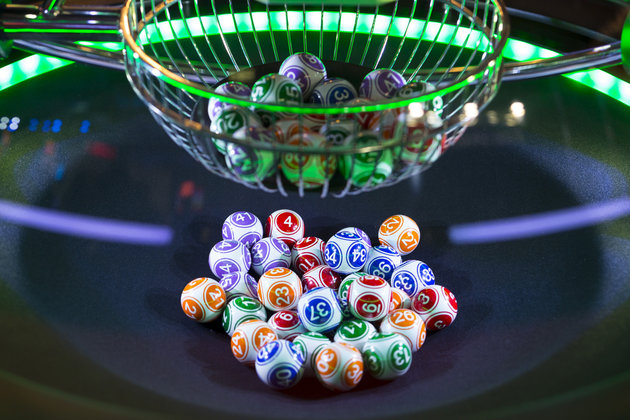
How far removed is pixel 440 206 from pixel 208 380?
800 millimetres

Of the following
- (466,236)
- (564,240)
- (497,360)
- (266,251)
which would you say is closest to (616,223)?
(564,240)

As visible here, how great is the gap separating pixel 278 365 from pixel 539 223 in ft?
2.55

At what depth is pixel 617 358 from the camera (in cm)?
127

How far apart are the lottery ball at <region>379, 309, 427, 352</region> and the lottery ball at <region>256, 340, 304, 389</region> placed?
0.77 ft

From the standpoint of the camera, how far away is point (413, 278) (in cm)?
164

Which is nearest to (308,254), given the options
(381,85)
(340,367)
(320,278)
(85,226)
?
(320,278)

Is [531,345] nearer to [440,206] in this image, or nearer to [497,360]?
[497,360]

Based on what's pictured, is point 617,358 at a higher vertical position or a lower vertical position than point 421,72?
lower

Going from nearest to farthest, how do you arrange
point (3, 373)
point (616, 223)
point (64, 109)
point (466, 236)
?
point (3, 373)
point (616, 223)
point (466, 236)
point (64, 109)

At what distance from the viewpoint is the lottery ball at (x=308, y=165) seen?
991 millimetres

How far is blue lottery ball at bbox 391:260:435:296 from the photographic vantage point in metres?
1.64

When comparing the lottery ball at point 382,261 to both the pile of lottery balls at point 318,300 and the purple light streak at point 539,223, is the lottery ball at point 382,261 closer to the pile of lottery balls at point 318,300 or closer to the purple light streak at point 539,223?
the pile of lottery balls at point 318,300

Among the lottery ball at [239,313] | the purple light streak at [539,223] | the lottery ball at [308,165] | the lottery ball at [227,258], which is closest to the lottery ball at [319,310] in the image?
the lottery ball at [239,313]

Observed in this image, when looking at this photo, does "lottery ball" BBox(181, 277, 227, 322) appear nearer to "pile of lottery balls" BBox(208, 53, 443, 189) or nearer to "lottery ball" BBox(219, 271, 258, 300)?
"lottery ball" BBox(219, 271, 258, 300)
